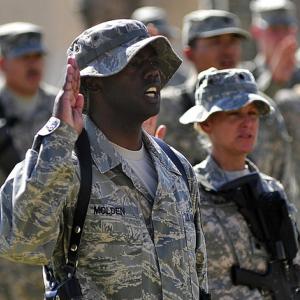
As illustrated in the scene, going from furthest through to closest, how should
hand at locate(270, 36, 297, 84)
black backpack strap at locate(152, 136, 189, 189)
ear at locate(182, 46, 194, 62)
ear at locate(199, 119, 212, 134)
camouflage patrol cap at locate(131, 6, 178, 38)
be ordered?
1. camouflage patrol cap at locate(131, 6, 178, 38)
2. hand at locate(270, 36, 297, 84)
3. ear at locate(182, 46, 194, 62)
4. ear at locate(199, 119, 212, 134)
5. black backpack strap at locate(152, 136, 189, 189)

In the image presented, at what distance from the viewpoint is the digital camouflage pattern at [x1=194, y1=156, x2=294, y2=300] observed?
676 cm

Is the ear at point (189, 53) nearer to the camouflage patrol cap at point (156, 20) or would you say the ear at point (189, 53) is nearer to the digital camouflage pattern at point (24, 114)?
the digital camouflage pattern at point (24, 114)

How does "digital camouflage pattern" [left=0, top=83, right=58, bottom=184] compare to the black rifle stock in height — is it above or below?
above

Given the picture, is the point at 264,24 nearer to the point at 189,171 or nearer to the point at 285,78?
the point at 285,78

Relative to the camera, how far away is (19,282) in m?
9.74

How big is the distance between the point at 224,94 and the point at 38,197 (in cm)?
214

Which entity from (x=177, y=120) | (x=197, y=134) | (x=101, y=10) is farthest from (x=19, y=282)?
(x=101, y=10)

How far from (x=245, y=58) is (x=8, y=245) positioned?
11759 millimetres

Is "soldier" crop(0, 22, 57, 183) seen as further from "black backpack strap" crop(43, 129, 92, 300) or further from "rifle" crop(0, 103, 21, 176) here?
"black backpack strap" crop(43, 129, 92, 300)

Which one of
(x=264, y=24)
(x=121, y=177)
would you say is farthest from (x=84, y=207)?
(x=264, y=24)

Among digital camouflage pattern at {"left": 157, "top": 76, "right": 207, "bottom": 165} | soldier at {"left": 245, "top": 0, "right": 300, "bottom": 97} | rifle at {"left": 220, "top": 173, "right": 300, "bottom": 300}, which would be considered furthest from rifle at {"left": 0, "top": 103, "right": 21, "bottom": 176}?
rifle at {"left": 220, "top": 173, "right": 300, "bottom": 300}

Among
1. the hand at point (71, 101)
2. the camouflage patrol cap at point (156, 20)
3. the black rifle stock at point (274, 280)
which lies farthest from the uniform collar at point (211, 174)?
the camouflage patrol cap at point (156, 20)

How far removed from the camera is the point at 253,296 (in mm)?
6766

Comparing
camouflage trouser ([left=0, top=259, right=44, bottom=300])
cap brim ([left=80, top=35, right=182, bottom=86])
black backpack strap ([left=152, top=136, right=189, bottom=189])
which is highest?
cap brim ([left=80, top=35, right=182, bottom=86])
